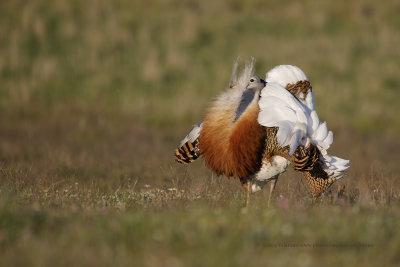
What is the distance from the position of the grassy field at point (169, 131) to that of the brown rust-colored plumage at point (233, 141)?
33 cm

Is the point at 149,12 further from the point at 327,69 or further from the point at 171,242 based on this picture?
the point at 171,242

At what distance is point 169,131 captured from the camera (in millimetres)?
12258

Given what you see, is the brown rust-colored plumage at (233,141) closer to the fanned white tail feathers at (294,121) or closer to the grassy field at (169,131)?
the fanned white tail feathers at (294,121)

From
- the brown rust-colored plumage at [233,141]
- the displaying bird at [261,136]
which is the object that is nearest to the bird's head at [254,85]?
the displaying bird at [261,136]

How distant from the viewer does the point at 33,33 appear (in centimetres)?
1488

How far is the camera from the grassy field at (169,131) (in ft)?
11.6

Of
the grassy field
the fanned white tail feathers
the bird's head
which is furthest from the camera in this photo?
the bird's head

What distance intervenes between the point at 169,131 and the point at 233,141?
7366mm

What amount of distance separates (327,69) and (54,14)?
24.9 ft

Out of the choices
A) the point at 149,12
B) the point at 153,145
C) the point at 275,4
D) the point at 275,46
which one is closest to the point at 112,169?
the point at 153,145

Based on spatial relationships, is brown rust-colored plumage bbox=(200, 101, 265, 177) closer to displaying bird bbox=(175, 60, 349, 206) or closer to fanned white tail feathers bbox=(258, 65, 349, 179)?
displaying bird bbox=(175, 60, 349, 206)

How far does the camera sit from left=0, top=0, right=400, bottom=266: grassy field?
11.6 ft

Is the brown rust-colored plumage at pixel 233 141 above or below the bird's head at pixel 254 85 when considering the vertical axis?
below

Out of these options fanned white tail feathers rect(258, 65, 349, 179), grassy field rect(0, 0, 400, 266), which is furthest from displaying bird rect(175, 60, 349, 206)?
grassy field rect(0, 0, 400, 266)
